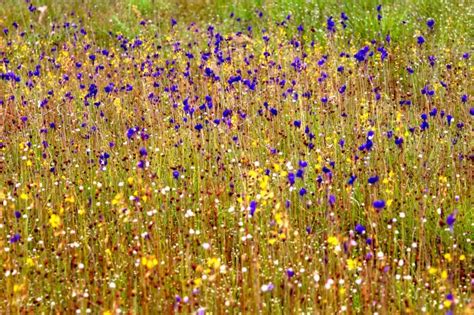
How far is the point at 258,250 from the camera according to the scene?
344 cm

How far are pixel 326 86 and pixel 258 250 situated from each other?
8.73 ft

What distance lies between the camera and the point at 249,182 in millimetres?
3828

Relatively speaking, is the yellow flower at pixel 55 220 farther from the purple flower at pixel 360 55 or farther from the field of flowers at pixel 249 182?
the purple flower at pixel 360 55

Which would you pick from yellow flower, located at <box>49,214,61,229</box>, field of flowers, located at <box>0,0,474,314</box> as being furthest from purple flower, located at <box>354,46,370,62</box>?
yellow flower, located at <box>49,214,61,229</box>

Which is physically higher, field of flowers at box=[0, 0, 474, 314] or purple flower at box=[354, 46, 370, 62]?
purple flower at box=[354, 46, 370, 62]

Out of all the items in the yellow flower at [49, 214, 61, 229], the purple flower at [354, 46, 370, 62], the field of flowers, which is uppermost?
the purple flower at [354, 46, 370, 62]

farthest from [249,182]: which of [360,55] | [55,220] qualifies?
[360,55]

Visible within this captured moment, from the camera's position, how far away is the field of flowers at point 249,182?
117 inches

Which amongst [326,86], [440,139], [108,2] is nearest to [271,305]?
[440,139]

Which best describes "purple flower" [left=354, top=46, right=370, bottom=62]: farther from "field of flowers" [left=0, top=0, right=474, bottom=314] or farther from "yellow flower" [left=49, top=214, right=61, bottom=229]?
"yellow flower" [left=49, top=214, right=61, bottom=229]

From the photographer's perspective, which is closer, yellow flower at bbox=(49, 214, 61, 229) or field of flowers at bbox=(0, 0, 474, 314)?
yellow flower at bbox=(49, 214, 61, 229)

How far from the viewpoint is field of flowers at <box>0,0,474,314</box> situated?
117 inches

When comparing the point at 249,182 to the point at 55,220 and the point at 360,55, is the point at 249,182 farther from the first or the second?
the point at 360,55

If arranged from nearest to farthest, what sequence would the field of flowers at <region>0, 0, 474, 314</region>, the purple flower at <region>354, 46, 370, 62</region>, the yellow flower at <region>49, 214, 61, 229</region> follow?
1. the yellow flower at <region>49, 214, 61, 229</region>
2. the field of flowers at <region>0, 0, 474, 314</region>
3. the purple flower at <region>354, 46, 370, 62</region>
